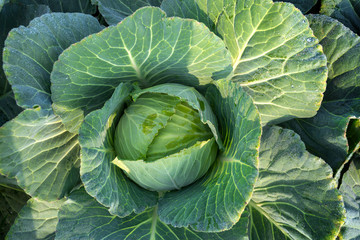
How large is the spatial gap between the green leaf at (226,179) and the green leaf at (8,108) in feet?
4.23

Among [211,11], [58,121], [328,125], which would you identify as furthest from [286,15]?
[58,121]

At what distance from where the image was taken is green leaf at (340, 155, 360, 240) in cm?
195

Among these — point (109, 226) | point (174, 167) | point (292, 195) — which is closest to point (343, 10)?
point (292, 195)

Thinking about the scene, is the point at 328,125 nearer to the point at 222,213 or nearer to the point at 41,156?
the point at 222,213

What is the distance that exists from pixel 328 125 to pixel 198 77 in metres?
0.84

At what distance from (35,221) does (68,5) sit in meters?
1.54

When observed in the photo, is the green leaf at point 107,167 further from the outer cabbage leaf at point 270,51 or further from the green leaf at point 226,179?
the outer cabbage leaf at point 270,51

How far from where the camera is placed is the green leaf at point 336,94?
1.97 m

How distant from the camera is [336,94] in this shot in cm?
208

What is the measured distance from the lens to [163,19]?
1561mm

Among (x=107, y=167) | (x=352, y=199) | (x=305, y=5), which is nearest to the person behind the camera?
(x=107, y=167)

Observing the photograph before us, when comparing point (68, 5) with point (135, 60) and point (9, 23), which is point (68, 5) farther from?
point (135, 60)

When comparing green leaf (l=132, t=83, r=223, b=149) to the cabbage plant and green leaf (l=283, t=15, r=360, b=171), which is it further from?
green leaf (l=283, t=15, r=360, b=171)

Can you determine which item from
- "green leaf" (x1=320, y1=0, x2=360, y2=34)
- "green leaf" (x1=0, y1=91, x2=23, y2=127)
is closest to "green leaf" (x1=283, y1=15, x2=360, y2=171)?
"green leaf" (x1=320, y1=0, x2=360, y2=34)
